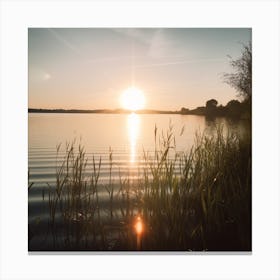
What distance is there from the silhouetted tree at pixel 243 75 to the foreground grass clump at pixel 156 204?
322 mm

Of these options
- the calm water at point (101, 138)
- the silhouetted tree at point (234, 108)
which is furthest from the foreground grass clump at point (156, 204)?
the silhouetted tree at point (234, 108)

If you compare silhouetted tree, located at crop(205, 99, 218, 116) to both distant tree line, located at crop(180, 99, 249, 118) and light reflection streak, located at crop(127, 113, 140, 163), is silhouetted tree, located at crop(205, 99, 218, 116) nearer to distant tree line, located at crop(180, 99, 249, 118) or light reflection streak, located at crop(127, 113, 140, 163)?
distant tree line, located at crop(180, 99, 249, 118)

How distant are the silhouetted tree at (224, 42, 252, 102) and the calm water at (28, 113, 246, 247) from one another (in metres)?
0.23

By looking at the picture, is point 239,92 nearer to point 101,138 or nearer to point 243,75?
point 243,75

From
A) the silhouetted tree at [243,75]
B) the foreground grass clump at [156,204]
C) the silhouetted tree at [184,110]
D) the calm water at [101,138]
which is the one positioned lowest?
the foreground grass clump at [156,204]

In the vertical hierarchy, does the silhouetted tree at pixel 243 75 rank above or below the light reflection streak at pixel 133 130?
above

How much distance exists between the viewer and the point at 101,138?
111 inches

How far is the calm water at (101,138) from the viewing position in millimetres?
2812

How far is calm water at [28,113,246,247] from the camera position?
2812 mm

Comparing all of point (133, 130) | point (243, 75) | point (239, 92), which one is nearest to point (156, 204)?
point (133, 130)

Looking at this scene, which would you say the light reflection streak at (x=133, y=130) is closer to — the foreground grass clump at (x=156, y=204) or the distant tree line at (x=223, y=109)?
the foreground grass clump at (x=156, y=204)

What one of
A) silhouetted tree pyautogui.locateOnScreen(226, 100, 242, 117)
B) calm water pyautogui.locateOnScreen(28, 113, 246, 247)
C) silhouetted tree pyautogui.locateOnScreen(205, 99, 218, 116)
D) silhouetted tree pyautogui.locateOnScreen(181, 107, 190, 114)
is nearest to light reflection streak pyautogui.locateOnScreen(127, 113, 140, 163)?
calm water pyautogui.locateOnScreen(28, 113, 246, 247)

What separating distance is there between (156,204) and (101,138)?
614mm
